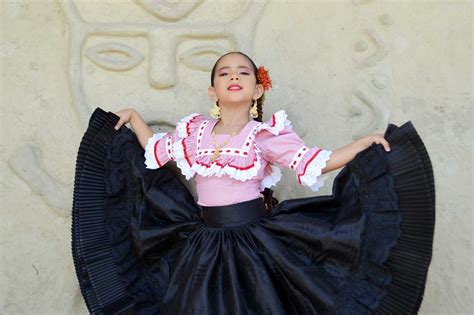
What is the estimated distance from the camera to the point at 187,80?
2.35m

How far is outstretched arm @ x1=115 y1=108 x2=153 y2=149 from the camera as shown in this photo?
213 cm

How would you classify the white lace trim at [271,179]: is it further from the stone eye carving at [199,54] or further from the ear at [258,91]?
the stone eye carving at [199,54]

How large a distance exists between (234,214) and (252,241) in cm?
12

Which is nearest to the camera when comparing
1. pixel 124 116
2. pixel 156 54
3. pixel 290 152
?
pixel 290 152

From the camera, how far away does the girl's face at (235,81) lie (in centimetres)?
199

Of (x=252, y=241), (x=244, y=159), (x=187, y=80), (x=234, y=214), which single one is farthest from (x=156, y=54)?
(x=252, y=241)

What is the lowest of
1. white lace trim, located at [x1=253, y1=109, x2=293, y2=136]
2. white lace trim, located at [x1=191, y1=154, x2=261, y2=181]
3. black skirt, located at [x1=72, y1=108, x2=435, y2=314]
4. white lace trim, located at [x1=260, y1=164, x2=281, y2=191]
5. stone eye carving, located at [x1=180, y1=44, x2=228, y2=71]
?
black skirt, located at [x1=72, y1=108, x2=435, y2=314]

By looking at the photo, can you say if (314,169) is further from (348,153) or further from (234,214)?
(234,214)

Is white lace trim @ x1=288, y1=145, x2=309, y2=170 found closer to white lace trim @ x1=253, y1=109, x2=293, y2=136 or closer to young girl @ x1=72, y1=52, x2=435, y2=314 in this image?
young girl @ x1=72, y1=52, x2=435, y2=314

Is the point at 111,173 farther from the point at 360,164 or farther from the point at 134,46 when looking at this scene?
the point at 360,164

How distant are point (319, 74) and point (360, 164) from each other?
631mm

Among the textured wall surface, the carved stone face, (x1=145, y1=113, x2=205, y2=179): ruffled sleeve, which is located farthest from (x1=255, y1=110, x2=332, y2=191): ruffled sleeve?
the carved stone face

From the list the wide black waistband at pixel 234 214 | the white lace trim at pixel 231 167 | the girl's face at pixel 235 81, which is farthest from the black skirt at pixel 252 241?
the girl's face at pixel 235 81

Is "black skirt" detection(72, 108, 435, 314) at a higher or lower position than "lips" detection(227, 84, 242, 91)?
lower
